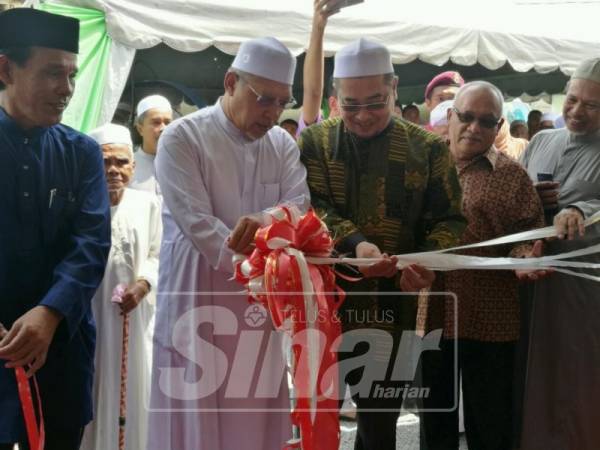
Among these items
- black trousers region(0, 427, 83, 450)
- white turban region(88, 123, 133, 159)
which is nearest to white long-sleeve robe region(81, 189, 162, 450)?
white turban region(88, 123, 133, 159)

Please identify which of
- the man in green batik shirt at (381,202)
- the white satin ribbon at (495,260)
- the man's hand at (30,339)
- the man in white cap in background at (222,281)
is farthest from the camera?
the man in green batik shirt at (381,202)

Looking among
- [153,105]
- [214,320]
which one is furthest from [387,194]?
[153,105]

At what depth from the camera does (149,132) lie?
215 inches

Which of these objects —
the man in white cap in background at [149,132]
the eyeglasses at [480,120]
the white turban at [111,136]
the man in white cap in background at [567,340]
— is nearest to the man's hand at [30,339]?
the white turban at [111,136]

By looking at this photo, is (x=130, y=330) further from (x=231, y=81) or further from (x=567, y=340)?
(x=567, y=340)

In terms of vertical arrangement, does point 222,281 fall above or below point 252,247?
below

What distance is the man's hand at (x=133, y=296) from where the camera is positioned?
394 centimetres

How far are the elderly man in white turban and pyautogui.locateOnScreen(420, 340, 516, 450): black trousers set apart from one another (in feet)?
4.99

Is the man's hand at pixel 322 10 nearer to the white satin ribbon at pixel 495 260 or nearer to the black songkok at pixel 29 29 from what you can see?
the white satin ribbon at pixel 495 260

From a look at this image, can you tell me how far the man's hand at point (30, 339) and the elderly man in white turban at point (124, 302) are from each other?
127 centimetres

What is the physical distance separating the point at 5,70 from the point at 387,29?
15.3 ft

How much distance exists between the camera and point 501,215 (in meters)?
3.67

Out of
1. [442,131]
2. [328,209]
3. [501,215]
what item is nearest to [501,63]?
[442,131]

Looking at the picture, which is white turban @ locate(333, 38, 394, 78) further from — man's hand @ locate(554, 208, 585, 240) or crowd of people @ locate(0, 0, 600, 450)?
man's hand @ locate(554, 208, 585, 240)
